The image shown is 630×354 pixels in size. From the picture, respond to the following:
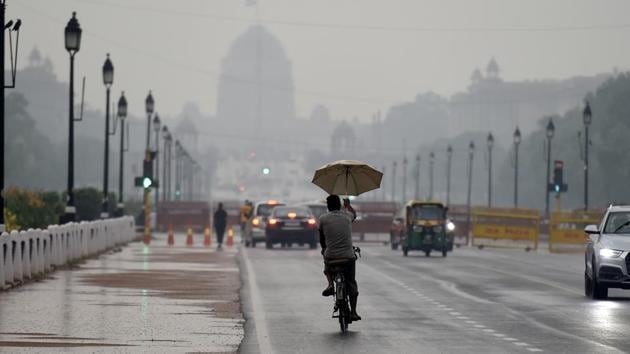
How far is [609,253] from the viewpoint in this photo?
28219 millimetres

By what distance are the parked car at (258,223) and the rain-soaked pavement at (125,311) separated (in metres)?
21.3

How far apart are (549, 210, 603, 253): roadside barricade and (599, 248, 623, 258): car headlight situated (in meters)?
34.1

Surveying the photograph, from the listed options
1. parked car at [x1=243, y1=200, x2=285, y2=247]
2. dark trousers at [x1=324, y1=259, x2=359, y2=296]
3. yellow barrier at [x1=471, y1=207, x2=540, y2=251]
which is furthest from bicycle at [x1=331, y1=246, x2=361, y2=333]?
yellow barrier at [x1=471, y1=207, x2=540, y2=251]

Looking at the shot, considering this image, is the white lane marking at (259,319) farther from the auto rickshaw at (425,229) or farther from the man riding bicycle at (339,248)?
the auto rickshaw at (425,229)

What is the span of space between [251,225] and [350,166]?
3824 cm

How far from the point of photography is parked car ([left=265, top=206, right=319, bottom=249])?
194ft

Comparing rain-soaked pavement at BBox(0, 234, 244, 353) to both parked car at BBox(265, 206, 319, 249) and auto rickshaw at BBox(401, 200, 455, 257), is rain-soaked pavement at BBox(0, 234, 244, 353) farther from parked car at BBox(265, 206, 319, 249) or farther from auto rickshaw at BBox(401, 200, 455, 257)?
parked car at BBox(265, 206, 319, 249)

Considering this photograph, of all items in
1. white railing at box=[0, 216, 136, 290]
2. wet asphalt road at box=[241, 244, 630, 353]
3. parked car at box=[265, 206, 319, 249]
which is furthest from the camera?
parked car at box=[265, 206, 319, 249]

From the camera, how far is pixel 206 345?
19750mm

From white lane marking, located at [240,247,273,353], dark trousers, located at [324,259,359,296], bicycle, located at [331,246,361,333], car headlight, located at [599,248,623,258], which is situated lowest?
white lane marking, located at [240,247,273,353]

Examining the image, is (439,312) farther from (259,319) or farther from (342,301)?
(342,301)

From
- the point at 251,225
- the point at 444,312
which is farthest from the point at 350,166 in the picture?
the point at 251,225

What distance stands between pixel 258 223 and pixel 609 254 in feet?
115

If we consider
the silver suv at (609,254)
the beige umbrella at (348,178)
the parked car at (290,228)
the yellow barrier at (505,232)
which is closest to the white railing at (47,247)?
the beige umbrella at (348,178)
